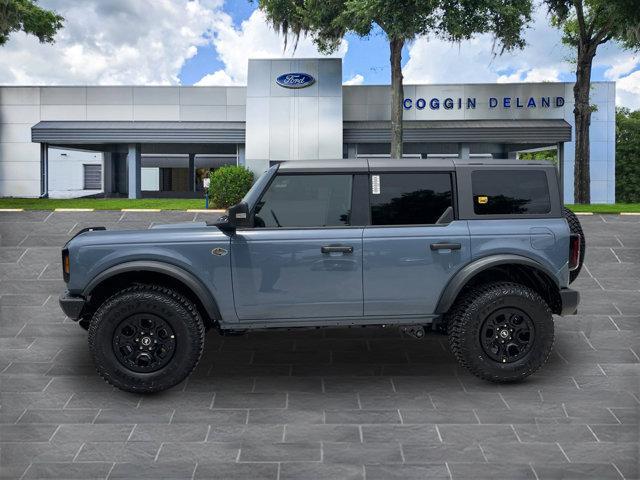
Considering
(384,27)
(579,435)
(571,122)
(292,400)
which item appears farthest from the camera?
(571,122)

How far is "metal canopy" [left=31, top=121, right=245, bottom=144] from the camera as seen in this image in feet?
102

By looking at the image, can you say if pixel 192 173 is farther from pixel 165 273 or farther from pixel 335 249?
pixel 335 249

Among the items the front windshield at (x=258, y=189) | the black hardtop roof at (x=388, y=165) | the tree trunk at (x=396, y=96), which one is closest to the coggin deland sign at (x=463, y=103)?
the tree trunk at (x=396, y=96)

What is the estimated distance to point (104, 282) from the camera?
21.3 feet

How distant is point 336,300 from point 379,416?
3.71 feet

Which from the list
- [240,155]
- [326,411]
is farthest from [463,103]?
[326,411]

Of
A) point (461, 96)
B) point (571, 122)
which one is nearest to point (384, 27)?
point (461, 96)

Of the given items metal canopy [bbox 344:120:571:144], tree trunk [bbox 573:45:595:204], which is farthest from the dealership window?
tree trunk [bbox 573:45:595:204]

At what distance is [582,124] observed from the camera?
24.7 meters

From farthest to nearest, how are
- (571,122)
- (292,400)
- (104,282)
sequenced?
1. (571,122)
2. (104,282)
3. (292,400)

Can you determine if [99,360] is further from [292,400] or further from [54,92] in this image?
[54,92]

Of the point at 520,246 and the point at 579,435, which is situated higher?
the point at 520,246

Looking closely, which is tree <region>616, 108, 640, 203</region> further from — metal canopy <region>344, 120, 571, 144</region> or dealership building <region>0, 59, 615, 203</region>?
metal canopy <region>344, 120, 571, 144</region>

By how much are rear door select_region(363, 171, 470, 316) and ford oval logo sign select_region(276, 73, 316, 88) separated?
22.3 meters
